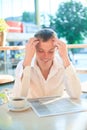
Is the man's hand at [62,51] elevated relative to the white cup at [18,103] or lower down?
elevated

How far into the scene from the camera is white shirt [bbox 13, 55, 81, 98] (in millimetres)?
1690

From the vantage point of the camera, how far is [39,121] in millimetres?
1103

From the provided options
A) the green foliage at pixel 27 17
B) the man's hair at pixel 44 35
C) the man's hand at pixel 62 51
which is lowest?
the man's hand at pixel 62 51

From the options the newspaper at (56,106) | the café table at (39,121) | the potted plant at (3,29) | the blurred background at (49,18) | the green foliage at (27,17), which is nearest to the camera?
the café table at (39,121)

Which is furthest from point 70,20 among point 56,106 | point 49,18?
point 56,106

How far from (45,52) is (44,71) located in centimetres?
18

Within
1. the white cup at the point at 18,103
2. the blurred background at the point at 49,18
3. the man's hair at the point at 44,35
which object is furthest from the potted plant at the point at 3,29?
the white cup at the point at 18,103

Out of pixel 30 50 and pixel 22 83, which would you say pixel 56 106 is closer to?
pixel 22 83

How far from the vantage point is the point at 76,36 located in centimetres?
470

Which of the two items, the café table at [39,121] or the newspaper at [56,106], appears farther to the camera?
the newspaper at [56,106]

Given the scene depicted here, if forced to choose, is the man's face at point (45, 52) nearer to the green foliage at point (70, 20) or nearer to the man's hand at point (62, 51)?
the man's hand at point (62, 51)

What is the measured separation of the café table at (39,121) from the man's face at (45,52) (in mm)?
548

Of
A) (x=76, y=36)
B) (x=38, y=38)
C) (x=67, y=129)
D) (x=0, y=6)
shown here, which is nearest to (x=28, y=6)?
(x=0, y=6)

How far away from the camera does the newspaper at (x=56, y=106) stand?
4.02ft
